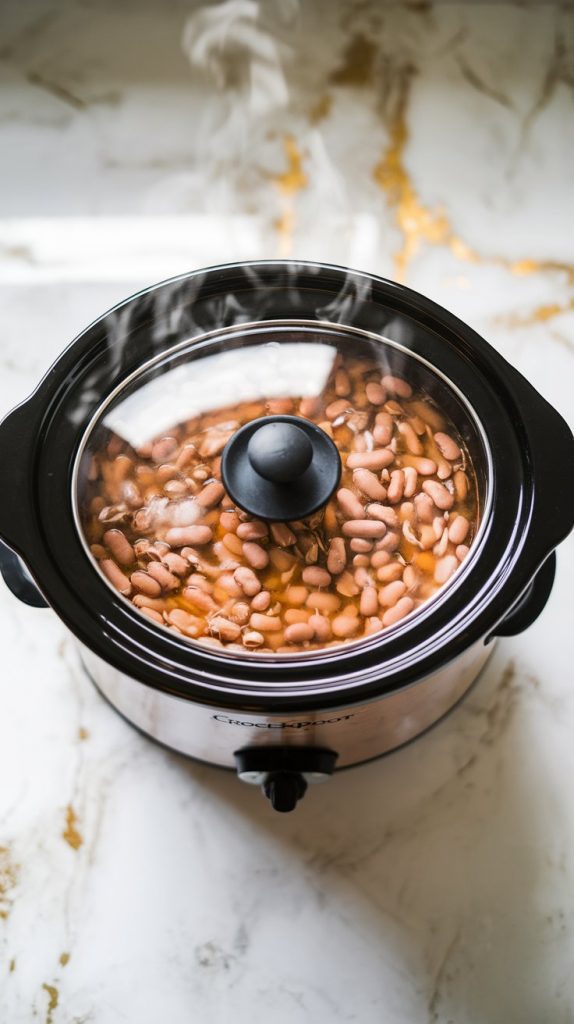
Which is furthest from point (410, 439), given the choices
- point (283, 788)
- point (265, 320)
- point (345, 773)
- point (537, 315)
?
point (537, 315)

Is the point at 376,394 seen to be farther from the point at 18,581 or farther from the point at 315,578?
the point at 18,581

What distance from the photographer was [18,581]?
1271 millimetres

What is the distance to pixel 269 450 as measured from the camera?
1.06 m

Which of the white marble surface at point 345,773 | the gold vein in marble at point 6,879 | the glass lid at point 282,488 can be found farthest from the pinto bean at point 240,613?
the gold vein in marble at point 6,879

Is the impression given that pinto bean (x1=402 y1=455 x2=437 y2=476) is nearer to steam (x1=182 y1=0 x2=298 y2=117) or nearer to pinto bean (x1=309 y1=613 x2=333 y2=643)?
pinto bean (x1=309 y1=613 x2=333 y2=643)

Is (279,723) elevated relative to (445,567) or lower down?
lower down

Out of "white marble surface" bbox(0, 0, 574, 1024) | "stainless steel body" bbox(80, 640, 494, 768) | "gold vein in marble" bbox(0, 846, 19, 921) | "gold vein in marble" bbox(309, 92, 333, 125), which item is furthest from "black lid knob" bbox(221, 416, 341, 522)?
"gold vein in marble" bbox(309, 92, 333, 125)

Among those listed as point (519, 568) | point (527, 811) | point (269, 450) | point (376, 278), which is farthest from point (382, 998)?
point (376, 278)

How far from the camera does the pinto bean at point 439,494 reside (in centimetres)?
117

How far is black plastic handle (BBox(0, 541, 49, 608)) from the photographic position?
49.3 inches

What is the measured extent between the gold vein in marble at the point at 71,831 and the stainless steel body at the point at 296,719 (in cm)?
17

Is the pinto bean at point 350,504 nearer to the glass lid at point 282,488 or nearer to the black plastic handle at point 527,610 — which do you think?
the glass lid at point 282,488

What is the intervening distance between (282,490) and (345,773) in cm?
59

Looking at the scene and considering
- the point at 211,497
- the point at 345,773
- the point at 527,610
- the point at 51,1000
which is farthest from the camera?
the point at 345,773
